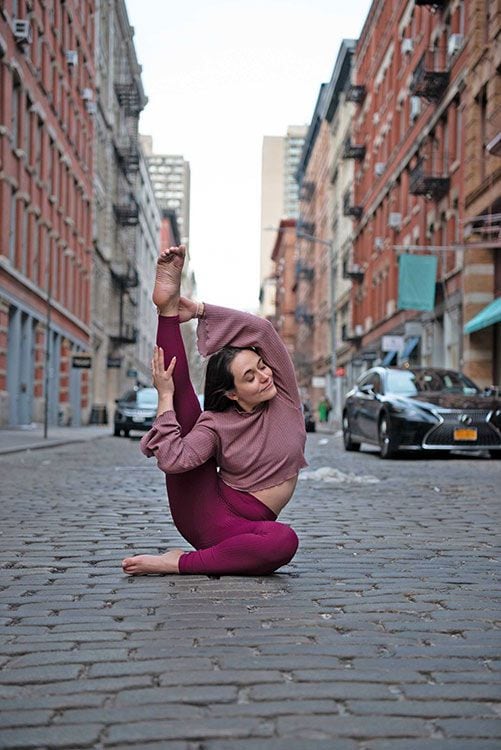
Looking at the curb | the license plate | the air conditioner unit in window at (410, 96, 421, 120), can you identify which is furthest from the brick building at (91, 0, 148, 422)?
the license plate

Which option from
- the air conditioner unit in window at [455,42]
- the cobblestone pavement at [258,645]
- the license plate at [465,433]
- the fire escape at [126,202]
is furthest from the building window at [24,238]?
the cobblestone pavement at [258,645]

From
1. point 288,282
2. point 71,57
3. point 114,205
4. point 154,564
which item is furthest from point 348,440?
point 288,282

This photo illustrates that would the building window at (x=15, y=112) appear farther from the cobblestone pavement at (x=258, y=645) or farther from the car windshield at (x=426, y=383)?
the cobblestone pavement at (x=258, y=645)

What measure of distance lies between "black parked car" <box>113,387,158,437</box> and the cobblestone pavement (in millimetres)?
21908

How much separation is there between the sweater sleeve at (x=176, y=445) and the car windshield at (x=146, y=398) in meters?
24.8

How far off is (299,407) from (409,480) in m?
7.31

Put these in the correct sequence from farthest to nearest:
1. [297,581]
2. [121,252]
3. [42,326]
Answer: [121,252], [42,326], [297,581]

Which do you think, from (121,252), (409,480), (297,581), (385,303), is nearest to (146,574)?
(297,581)

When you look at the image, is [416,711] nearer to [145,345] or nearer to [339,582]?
[339,582]

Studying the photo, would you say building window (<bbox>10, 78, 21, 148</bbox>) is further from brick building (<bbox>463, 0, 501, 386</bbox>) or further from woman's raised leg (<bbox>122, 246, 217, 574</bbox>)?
woman's raised leg (<bbox>122, 246, 217, 574</bbox>)

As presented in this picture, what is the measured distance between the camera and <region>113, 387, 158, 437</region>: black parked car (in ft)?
95.8

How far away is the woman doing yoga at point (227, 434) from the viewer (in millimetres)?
4660

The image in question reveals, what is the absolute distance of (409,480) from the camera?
1195 centimetres

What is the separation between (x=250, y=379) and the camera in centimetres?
466
